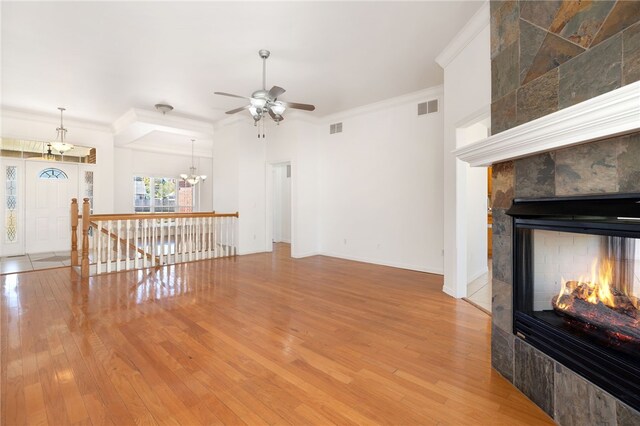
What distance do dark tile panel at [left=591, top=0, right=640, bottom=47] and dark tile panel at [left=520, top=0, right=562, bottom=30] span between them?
0.39 m

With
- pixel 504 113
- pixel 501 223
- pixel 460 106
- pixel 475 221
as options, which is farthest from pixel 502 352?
pixel 475 221

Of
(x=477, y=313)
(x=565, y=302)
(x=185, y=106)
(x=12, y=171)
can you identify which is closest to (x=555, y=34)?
(x=565, y=302)

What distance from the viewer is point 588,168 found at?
1444 millimetres

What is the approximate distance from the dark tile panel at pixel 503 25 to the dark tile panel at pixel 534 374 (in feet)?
6.86

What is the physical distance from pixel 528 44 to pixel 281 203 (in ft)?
26.0

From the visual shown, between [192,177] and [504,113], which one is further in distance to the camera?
[192,177]

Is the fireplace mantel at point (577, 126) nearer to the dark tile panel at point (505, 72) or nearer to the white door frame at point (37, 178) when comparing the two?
the dark tile panel at point (505, 72)

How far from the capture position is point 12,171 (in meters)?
6.55

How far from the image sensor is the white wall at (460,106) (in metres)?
3.10

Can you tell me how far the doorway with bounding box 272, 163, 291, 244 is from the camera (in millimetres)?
9117

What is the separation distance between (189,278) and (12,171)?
5.61 m

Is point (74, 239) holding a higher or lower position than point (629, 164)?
lower

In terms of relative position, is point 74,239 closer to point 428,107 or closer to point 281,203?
point 281,203

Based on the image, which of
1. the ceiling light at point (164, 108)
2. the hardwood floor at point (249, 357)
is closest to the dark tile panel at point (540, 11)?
the hardwood floor at point (249, 357)
